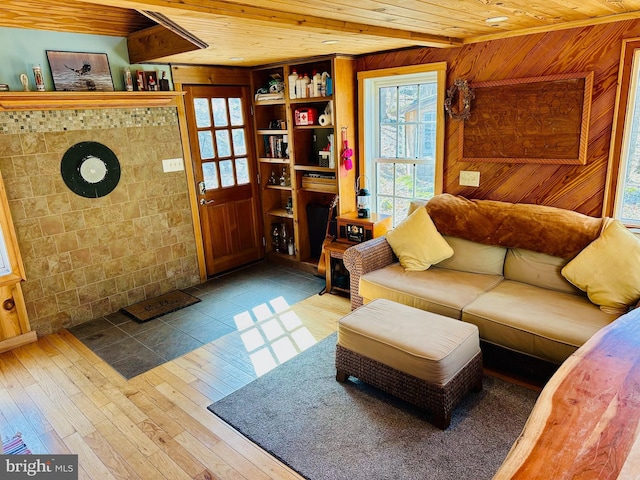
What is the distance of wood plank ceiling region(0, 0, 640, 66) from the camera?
2160mm

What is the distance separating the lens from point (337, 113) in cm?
408

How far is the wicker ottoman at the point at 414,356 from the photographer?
2.33 metres

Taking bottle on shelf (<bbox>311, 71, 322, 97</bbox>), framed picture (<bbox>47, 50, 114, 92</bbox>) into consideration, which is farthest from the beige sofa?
framed picture (<bbox>47, 50, 114, 92</bbox>)

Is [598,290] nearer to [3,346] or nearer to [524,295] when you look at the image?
[524,295]

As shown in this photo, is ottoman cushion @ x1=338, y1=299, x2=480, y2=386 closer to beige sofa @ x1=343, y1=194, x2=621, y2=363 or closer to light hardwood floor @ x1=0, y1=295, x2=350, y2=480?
beige sofa @ x1=343, y1=194, x2=621, y2=363

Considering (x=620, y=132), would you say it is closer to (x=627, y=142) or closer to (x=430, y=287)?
(x=627, y=142)

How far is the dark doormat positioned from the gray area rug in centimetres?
154

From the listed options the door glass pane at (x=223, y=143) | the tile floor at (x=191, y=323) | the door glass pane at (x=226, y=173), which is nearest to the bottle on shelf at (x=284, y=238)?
the tile floor at (x=191, y=323)

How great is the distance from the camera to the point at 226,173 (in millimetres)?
4805

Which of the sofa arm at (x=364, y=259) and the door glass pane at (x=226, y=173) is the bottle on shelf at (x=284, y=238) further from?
the sofa arm at (x=364, y=259)

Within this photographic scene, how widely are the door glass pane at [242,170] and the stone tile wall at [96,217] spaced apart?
72 centimetres

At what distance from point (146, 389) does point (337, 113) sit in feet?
9.13

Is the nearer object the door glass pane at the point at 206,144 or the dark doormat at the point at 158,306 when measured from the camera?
the dark doormat at the point at 158,306

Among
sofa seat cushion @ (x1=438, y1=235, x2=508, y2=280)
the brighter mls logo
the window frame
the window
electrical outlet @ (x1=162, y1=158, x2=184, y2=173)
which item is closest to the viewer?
the brighter mls logo
